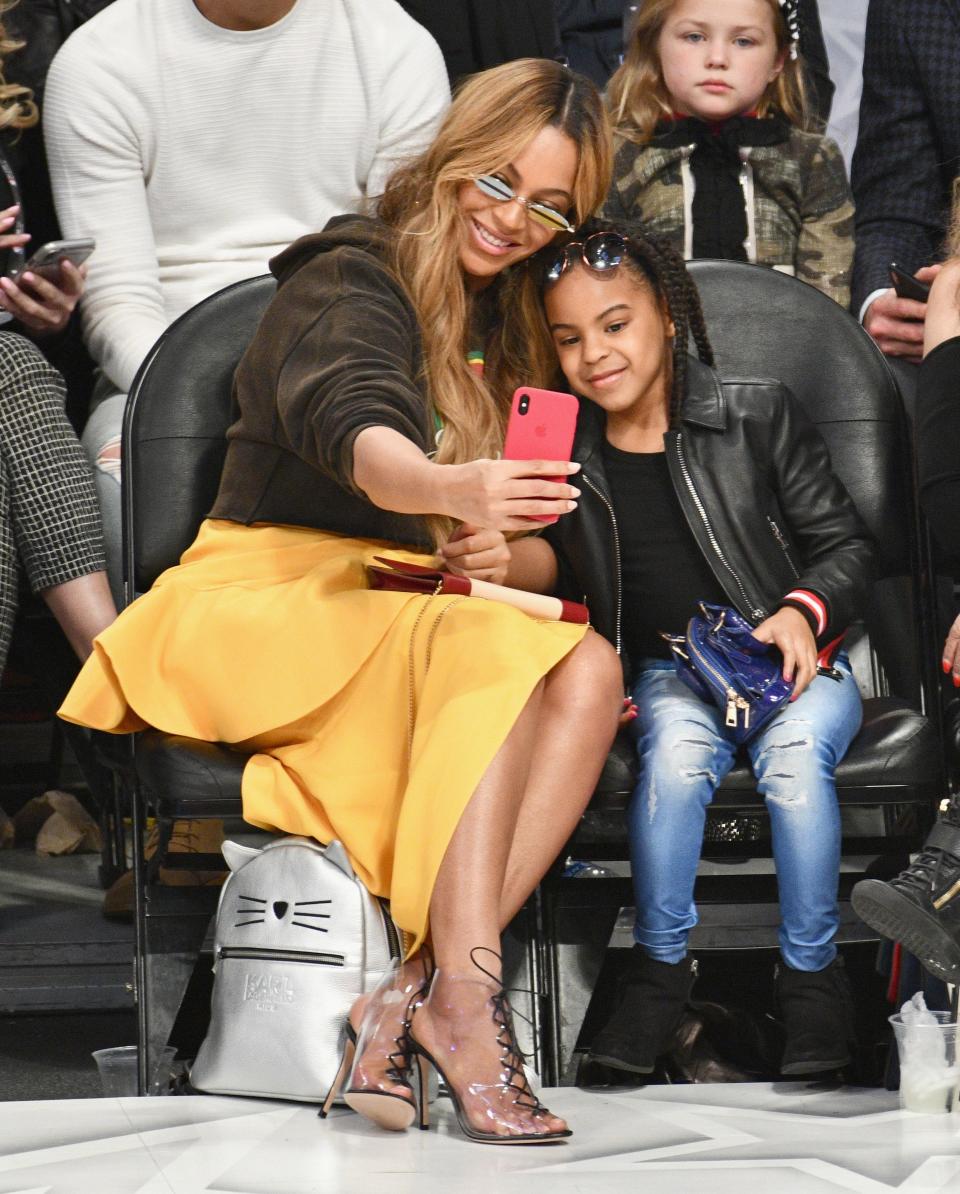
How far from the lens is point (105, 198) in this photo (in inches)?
130

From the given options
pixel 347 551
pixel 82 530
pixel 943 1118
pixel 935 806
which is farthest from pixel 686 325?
pixel 943 1118

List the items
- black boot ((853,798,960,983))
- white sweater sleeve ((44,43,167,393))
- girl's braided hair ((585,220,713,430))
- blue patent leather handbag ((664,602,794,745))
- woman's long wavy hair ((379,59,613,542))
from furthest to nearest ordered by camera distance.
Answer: white sweater sleeve ((44,43,167,393)), girl's braided hair ((585,220,713,430)), woman's long wavy hair ((379,59,613,542)), blue patent leather handbag ((664,602,794,745)), black boot ((853,798,960,983))

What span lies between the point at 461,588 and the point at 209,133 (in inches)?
53.0

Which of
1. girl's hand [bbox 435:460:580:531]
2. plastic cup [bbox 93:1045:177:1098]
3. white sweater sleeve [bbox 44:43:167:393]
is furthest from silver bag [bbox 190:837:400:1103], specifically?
white sweater sleeve [bbox 44:43:167:393]

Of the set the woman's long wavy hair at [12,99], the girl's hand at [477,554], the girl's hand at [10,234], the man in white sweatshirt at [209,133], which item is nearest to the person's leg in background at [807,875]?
the girl's hand at [477,554]

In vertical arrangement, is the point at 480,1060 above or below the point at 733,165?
below

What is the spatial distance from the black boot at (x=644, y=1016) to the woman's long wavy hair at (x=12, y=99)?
6.52 feet

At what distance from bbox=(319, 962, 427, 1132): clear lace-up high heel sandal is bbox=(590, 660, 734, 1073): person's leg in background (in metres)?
0.29

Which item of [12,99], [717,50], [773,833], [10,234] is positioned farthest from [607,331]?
[12,99]

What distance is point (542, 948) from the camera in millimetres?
2488

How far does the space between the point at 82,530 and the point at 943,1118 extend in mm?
1609

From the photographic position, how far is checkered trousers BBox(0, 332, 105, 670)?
114 inches

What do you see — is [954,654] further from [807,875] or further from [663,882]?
[663,882]

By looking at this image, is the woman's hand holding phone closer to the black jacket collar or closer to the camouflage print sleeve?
the black jacket collar
